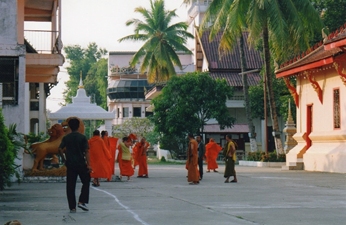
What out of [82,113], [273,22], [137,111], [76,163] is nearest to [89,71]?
[137,111]

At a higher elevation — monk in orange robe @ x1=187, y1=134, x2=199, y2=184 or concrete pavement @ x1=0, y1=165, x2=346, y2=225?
monk in orange robe @ x1=187, y1=134, x2=199, y2=184

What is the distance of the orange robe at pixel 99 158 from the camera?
23984 millimetres

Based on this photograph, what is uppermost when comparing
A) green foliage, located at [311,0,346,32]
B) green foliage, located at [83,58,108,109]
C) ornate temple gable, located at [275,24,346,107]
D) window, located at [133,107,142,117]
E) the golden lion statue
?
green foliage, located at [83,58,108,109]

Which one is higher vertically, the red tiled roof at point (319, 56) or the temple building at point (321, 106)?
the red tiled roof at point (319, 56)

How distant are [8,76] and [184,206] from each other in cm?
1122

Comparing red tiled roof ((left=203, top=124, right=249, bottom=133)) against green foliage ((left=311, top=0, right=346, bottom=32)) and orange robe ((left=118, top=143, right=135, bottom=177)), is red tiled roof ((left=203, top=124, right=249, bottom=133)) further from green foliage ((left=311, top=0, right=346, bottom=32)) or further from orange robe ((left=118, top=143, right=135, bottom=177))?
orange robe ((left=118, top=143, right=135, bottom=177))

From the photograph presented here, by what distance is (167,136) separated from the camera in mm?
57031

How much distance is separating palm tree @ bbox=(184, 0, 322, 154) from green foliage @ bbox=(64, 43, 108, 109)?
6973 centimetres

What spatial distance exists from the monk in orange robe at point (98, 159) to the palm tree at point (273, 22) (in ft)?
51.0

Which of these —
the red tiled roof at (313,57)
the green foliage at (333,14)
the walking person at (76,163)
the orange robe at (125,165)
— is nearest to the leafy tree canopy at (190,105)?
the green foliage at (333,14)

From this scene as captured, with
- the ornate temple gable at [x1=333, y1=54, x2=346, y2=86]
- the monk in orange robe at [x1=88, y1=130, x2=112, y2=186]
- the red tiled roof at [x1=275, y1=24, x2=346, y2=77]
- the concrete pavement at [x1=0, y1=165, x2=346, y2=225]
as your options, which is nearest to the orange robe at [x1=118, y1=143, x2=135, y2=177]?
the monk in orange robe at [x1=88, y1=130, x2=112, y2=186]

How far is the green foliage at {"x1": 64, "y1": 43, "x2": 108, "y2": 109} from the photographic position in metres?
114

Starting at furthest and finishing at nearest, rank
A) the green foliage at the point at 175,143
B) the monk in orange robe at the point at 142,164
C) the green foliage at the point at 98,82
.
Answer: the green foliage at the point at 98,82, the green foliage at the point at 175,143, the monk in orange robe at the point at 142,164

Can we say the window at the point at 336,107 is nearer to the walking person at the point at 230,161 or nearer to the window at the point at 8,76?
the walking person at the point at 230,161
